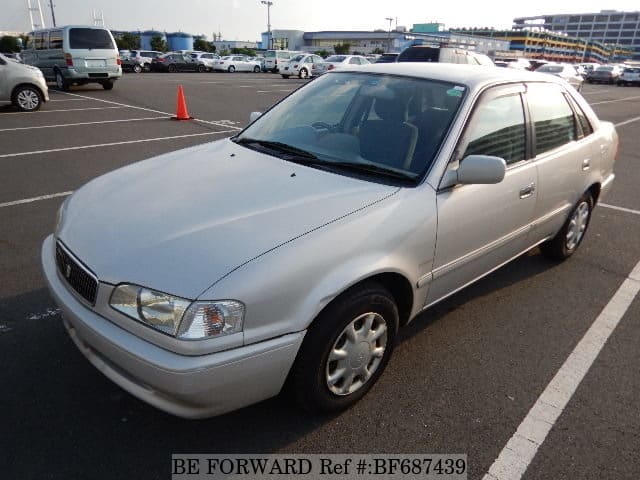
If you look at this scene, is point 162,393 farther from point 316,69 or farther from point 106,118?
point 316,69

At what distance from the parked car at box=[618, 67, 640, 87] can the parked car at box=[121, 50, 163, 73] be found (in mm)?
35267

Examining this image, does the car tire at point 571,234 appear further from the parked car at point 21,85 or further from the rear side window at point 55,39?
the rear side window at point 55,39

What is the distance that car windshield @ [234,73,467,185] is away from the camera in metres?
2.76

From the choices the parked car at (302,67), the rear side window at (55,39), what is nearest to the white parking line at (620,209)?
the rear side window at (55,39)

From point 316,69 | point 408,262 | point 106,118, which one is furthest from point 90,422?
point 316,69

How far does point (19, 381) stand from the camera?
263 cm

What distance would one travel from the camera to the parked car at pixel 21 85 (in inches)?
421

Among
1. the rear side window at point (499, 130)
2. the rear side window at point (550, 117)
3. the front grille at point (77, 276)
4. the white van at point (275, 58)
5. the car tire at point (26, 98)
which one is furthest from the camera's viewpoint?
the white van at point (275, 58)

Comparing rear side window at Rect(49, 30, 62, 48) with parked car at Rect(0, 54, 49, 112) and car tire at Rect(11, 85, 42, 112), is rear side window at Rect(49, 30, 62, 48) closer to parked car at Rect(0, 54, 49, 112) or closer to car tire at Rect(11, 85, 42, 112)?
parked car at Rect(0, 54, 49, 112)

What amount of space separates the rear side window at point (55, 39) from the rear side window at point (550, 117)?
16.1 m

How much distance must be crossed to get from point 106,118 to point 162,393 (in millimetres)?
10809

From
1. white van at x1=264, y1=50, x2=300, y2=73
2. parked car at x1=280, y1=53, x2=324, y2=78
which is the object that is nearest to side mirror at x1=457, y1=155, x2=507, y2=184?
parked car at x1=280, y1=53, x2=324, y2=78

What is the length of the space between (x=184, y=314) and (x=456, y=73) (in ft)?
7.70

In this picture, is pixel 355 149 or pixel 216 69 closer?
pixel 355 149
